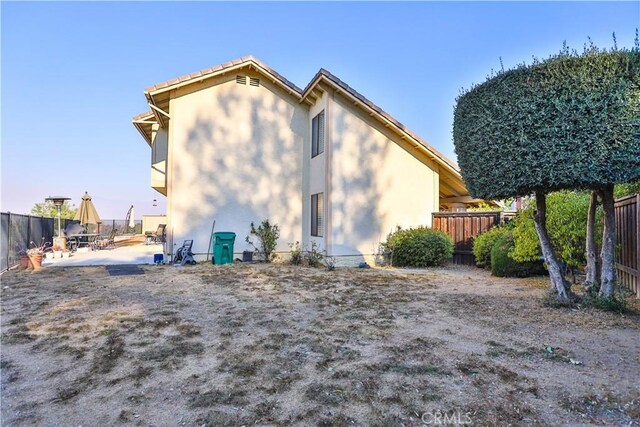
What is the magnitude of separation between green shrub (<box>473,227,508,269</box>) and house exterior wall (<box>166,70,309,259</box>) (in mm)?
5977

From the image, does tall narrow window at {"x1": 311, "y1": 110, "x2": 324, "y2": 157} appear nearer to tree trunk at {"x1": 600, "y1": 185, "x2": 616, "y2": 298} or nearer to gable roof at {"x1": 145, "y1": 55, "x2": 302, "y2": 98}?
gable roof at {"x1": 145, "y1": 55, "x2": 302, "y2": 98}

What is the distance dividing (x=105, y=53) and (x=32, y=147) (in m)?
5.93

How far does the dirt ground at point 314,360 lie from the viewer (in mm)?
2607

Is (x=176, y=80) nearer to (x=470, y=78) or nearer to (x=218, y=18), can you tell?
(x=218, y=18)

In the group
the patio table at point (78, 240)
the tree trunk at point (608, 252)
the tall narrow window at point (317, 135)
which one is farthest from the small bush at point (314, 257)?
the patio table at point (78, 240)

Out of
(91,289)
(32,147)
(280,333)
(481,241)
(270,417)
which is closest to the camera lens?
(270,417)

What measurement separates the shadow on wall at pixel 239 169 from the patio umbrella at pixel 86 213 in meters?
7.52

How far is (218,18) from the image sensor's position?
427 inches

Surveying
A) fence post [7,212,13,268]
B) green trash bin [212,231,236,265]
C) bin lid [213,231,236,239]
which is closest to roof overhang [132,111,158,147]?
fence post [7,212,13,268]

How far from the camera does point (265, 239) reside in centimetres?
1210

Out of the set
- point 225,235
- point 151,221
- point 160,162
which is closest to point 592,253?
point 225,235

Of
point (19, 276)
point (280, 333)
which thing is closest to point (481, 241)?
point (280, 333)

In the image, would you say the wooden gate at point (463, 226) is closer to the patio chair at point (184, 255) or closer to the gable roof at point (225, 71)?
the gable roof at point (225, 71)

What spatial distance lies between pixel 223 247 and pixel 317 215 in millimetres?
3306
